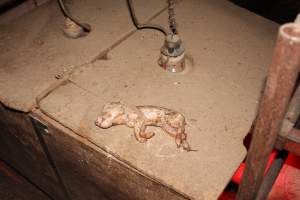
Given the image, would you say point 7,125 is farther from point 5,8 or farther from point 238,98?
point 238,98

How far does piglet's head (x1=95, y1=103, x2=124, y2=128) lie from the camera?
4.76ft

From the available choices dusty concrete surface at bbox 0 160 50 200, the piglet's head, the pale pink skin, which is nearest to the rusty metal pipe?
the pale pink skin

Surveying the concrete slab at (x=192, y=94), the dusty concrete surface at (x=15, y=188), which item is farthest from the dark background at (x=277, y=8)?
the dusty concrete surface at (x=15, y=188)

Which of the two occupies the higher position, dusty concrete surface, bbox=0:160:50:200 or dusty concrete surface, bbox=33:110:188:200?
dusty concrete surface, bbox=33:110:188:200

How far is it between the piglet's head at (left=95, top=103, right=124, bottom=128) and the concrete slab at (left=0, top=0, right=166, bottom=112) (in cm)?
41

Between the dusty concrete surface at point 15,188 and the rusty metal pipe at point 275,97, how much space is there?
84.4 inches

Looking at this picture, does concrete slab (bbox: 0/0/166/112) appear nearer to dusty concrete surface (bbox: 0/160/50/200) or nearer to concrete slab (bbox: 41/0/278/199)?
concrete slab (bbox: 41/0/278/199)

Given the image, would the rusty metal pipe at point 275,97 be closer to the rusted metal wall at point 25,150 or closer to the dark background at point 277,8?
the rusted metal wall at point 25,150

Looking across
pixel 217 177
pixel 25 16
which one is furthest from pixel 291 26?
pixel 25 16

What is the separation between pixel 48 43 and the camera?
1.97 m

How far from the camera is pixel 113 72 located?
1.77m

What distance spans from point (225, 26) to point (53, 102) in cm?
117

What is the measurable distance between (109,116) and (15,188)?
Result: 5.61ft

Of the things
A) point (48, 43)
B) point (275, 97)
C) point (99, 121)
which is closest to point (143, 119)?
point (99, 121)
